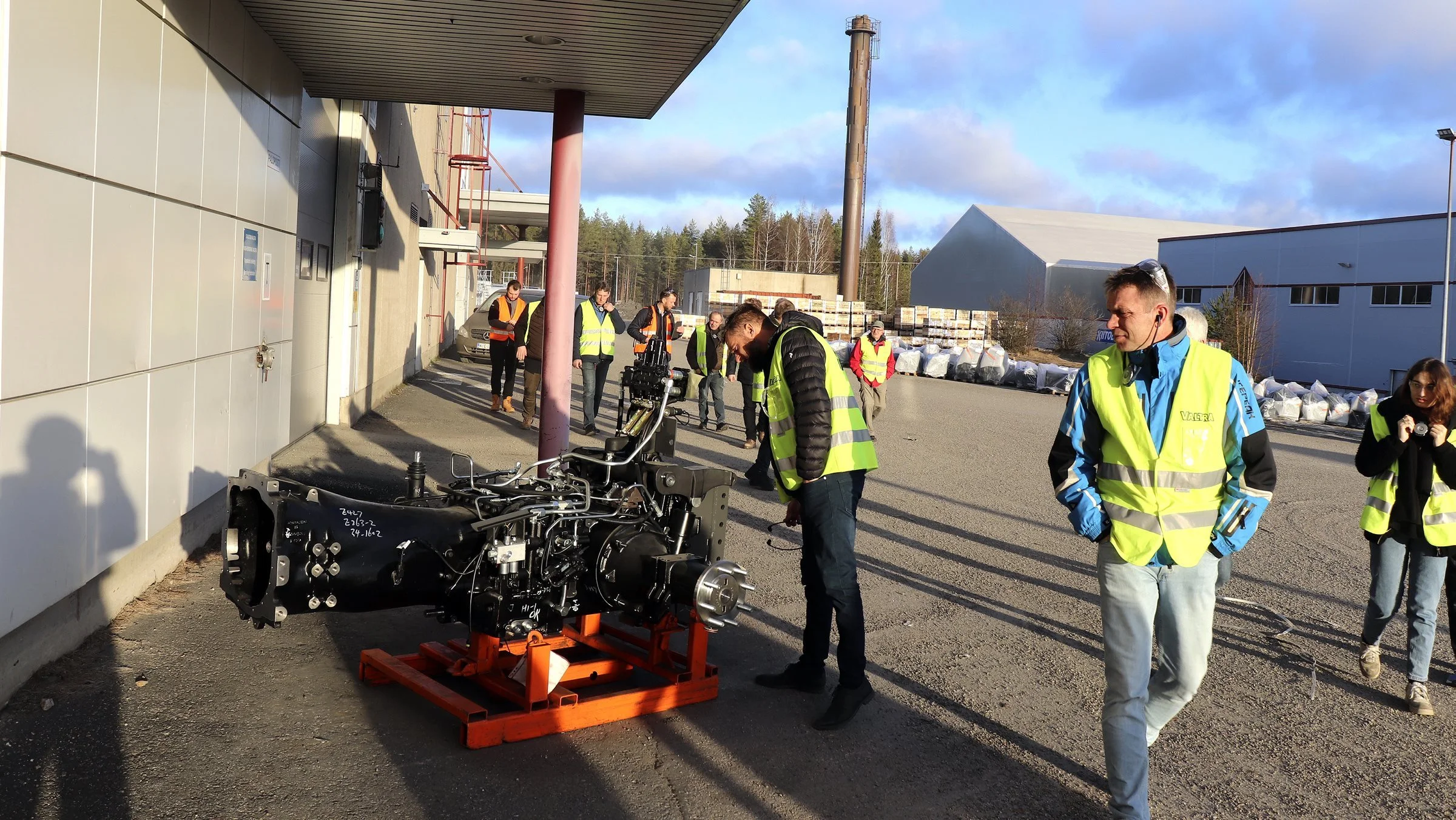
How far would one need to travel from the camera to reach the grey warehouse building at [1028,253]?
5650cm

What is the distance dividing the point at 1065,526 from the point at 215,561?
685 cm

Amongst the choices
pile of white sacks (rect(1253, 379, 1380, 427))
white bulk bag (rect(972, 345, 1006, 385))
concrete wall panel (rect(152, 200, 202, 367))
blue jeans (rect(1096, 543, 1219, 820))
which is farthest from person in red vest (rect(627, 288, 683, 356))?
white bulk bag (rect(972, 345, 1006, 385))

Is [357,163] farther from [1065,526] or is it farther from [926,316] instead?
[926,316]

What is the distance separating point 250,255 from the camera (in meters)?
8.20

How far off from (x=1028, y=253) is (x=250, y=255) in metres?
53.8

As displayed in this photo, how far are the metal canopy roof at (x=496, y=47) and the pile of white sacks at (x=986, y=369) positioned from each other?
1929 centimetres

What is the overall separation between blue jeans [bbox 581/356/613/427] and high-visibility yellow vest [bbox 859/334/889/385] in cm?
328

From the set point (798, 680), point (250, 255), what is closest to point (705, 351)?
point (250, 255)

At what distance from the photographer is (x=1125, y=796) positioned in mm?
3795

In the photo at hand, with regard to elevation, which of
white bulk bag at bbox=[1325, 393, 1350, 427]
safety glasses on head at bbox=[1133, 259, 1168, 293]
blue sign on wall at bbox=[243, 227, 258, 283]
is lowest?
white bulk bag at bbox=[1325, 393, 1350, 427]

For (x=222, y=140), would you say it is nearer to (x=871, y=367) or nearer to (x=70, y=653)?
(x=70, y=653)

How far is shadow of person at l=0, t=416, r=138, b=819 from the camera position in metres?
3.83

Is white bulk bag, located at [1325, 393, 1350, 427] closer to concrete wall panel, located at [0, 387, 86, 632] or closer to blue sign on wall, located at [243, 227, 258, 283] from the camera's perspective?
blue sign on wall, located at [243, 227, 258, 283]

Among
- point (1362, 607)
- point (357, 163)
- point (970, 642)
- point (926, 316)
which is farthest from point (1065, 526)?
point (926, 316)
